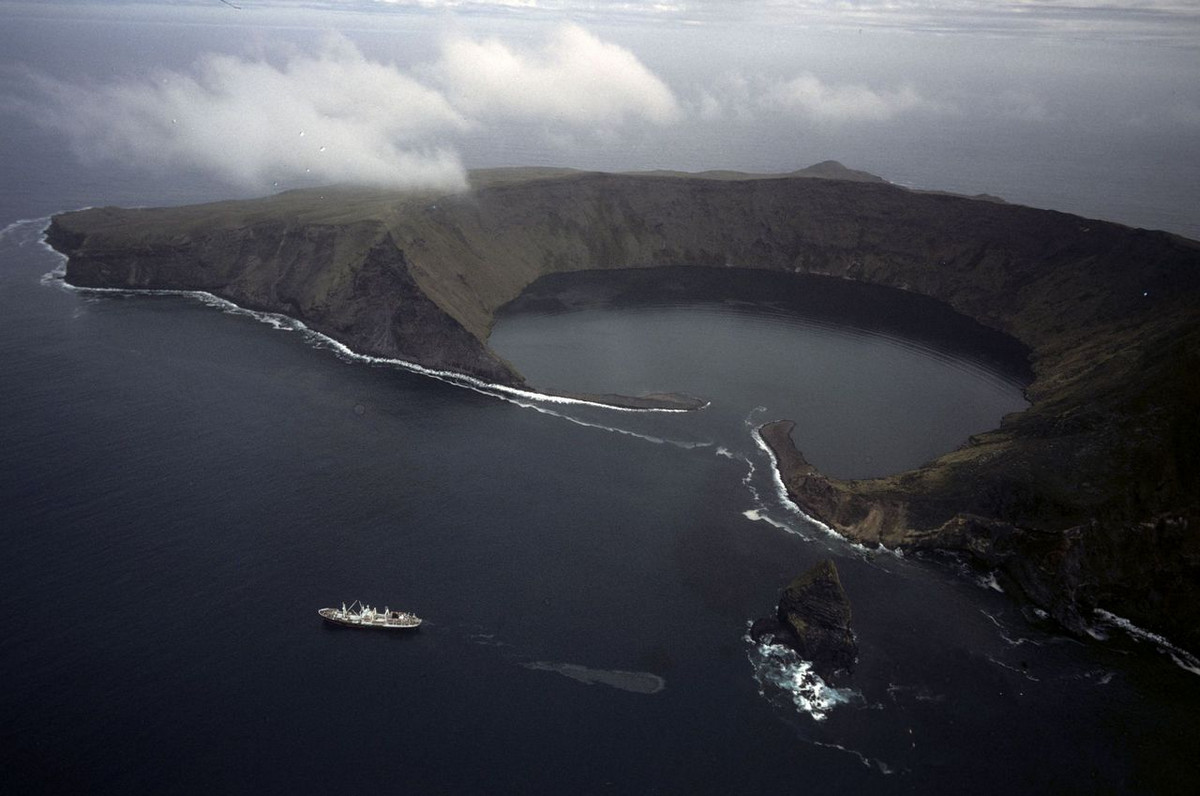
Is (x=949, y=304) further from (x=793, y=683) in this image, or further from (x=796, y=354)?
(x=793, y=683)

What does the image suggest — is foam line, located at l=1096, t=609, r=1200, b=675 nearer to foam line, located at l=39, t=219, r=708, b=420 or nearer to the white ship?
→ foam line, located at l=39, t=219, r=708, b=420

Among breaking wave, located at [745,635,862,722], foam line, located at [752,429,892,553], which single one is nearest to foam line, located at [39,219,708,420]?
foam line, located at [752,429,892,553]

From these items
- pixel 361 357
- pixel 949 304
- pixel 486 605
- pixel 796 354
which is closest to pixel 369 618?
pixel 486 605

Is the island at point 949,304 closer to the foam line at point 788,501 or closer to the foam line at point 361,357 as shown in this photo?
the foam line at point 788,501

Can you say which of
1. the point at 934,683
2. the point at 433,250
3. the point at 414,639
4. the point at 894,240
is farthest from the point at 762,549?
the point at 894,240

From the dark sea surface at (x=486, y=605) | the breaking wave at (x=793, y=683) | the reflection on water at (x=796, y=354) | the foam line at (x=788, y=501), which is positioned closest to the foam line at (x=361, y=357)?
the dark sea surface at (x=486, y=605)

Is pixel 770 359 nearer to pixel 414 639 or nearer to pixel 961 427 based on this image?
pixel 961 427
